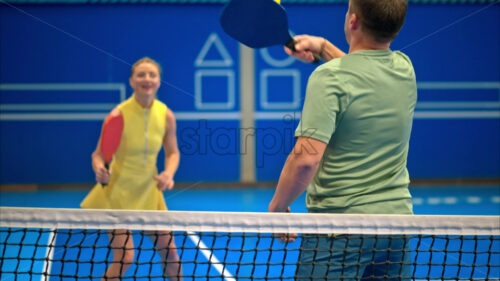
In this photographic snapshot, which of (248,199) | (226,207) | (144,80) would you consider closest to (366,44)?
(144,80)

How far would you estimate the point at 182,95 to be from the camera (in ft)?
24.1

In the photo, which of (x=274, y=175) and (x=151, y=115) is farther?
(x=274, y=175)

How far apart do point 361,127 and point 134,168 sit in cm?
182

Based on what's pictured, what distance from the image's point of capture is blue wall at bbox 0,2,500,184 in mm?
7191

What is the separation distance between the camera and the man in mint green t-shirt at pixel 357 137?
139cm

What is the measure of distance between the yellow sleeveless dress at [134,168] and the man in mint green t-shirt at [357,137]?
61.0 inches

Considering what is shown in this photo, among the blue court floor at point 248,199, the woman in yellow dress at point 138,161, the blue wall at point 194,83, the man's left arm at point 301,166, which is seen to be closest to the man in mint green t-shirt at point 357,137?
the man's left arm at point 301,166

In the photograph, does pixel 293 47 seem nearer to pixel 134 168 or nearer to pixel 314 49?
pixel 314 49

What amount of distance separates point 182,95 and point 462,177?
4.24 meters

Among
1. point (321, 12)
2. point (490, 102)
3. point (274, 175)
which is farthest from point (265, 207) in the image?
point (490, 102)

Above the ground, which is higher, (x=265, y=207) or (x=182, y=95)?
(x=182, y=95)

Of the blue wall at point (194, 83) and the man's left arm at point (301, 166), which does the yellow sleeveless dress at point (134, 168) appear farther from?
the blue wall at point (194, 83)

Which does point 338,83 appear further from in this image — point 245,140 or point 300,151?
point 245,140

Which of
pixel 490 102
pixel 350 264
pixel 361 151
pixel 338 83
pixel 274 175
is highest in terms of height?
pixel 338 83
